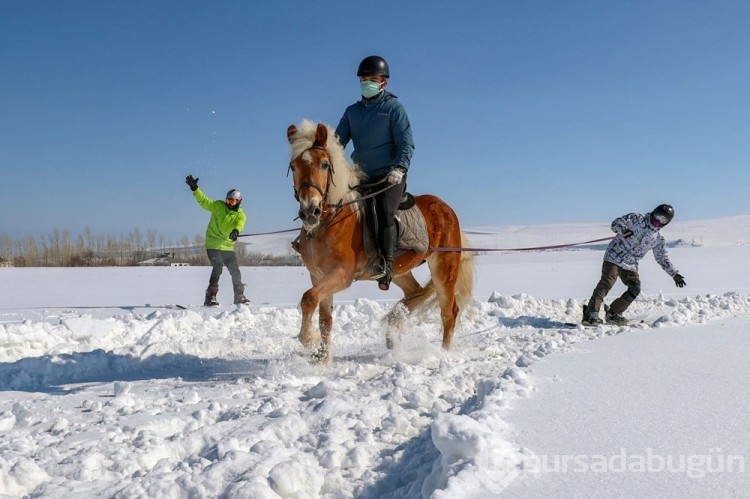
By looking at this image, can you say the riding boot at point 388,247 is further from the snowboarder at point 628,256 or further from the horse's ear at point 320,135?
the snowboarder at point 628,256

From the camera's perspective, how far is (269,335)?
664 centimetres

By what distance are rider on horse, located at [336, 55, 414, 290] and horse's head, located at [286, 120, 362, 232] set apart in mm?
380

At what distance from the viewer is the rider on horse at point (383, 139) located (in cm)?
504

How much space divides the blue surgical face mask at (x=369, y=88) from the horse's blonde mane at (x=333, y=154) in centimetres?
60

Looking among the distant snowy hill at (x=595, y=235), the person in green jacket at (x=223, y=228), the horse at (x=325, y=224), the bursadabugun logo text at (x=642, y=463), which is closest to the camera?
the bursadabugun logo text at (x=642, y=463)

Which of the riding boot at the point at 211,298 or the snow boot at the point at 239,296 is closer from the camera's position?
the riding boot at the point at 211,298

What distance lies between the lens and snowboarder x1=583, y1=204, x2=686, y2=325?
278 inches

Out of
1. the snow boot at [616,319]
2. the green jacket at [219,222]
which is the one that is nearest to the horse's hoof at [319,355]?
the snow boot at [616,319]

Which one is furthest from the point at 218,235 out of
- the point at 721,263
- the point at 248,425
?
the point at 721,263

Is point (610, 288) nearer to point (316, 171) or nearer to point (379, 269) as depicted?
point (379, 269)

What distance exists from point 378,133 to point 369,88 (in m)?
0.41

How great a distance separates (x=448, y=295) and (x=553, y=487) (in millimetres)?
4204

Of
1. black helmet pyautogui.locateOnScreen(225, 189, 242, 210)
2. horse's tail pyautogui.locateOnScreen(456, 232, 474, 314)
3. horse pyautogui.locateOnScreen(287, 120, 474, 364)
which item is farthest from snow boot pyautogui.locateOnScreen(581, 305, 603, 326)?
black helmet pyautogui.locateOnScreen(225, 189, 242, 210)

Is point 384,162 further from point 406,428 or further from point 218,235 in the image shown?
point 218,235
